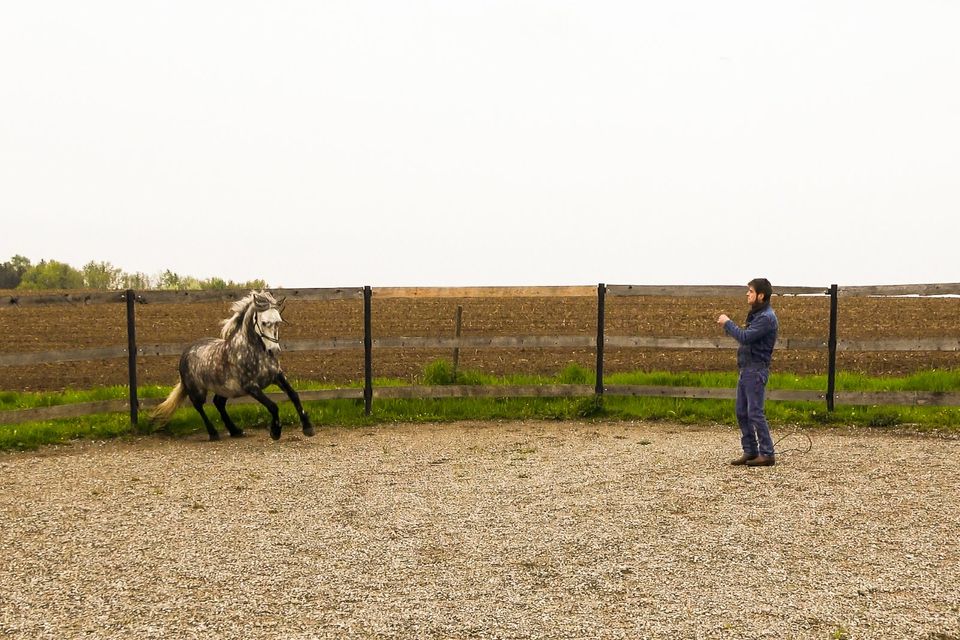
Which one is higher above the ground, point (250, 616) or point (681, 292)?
point (681, 292)

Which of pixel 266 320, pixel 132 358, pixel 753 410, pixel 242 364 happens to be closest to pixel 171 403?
pixel 132 358

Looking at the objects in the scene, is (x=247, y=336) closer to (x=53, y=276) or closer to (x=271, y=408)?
(x=271, y=408)

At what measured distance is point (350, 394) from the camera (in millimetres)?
10367

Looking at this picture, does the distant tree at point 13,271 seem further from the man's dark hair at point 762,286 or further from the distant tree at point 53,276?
the man's dark hair at point 762,286

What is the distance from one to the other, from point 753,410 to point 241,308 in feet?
19.4

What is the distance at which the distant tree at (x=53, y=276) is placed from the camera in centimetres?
5550

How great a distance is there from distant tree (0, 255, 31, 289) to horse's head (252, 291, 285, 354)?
59.2m

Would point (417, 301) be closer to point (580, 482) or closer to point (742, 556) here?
point (580, 482)

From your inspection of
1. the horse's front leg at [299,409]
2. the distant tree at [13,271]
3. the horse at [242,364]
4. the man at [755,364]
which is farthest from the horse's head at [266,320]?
the distant tree at [13,271]

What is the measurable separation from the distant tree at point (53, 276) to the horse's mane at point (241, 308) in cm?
5287

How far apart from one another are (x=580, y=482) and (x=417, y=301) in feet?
90.6

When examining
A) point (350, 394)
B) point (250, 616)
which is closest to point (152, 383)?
point (350, 394)

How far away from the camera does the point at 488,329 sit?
23.1 m

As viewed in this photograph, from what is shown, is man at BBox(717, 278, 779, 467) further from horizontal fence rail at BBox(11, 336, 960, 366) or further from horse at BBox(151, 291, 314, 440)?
horse at BBox(151, 291, 314, 440)
